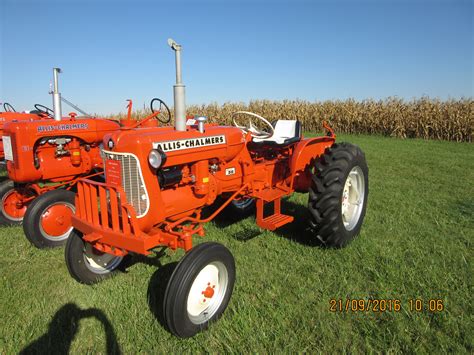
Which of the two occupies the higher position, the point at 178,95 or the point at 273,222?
the point at 178,95

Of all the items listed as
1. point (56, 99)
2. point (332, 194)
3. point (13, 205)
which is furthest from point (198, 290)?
point (13, 205)

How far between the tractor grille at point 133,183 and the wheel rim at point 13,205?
118 inches

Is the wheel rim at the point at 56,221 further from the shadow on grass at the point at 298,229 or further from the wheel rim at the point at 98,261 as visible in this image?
the shadow on grass at the point at 298,229

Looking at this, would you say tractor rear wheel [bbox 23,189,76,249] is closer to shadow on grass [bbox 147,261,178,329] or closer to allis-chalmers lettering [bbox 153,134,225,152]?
shadow on grass [bbox 147,261,178,329]

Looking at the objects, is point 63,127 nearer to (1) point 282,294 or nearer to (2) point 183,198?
(2) point 183,198

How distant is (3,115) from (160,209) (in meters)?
5.25

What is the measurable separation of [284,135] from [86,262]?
2.57 m

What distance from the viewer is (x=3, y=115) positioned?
6.29m

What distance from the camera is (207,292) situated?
98.4 inches

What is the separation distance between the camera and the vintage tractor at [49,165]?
12.8ft

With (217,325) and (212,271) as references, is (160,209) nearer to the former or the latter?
(212,271)

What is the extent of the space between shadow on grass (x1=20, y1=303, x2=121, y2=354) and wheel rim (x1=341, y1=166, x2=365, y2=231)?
2595 mm

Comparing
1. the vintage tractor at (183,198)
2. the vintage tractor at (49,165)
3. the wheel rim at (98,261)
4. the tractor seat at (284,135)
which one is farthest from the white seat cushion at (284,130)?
the wheel rim at (98,261)
